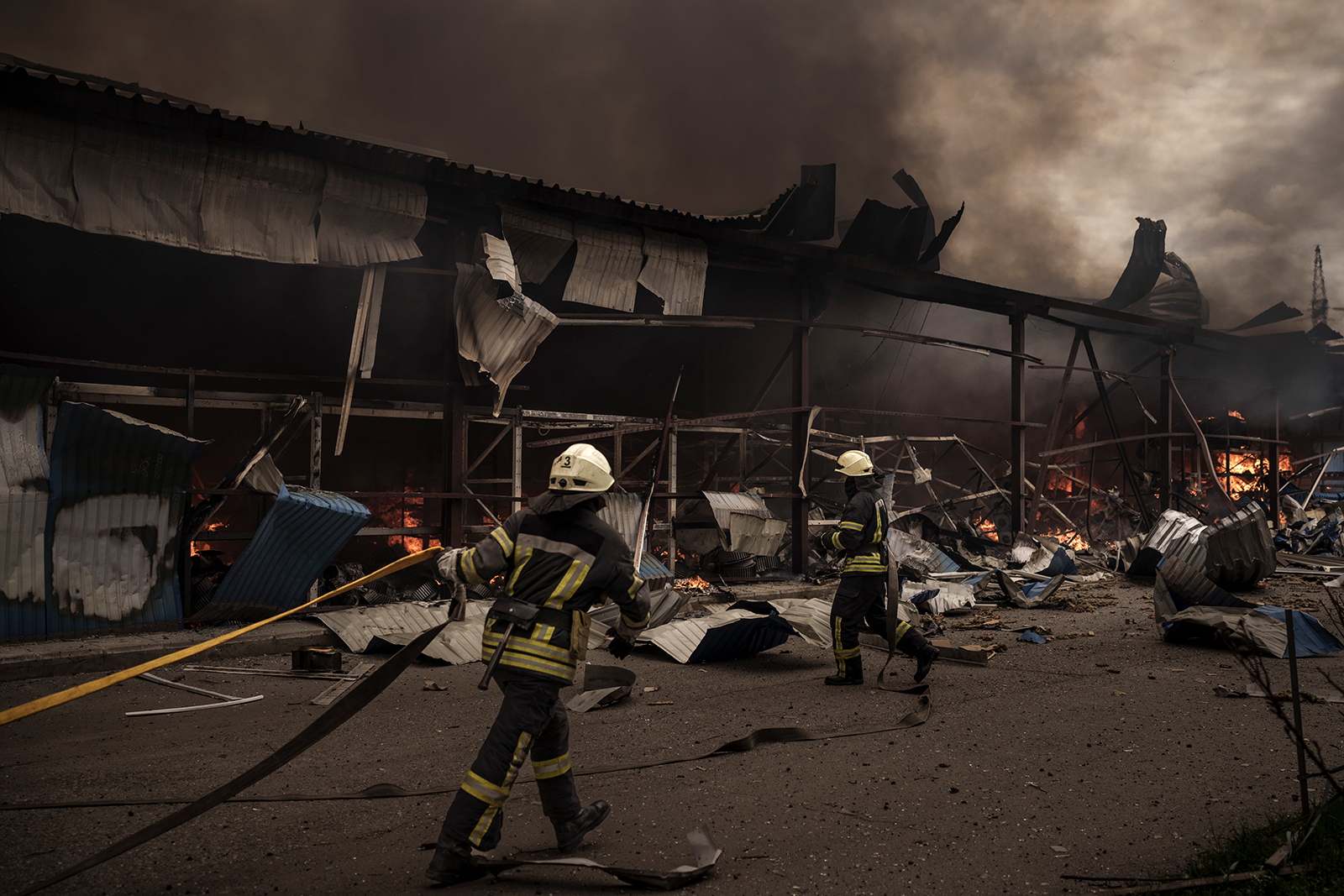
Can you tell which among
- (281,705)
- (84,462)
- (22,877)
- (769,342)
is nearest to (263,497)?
(84,462)

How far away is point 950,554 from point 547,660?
10.8 metres

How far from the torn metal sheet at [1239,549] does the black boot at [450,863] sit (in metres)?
10.9

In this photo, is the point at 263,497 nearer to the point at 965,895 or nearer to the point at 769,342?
the point at 965,895

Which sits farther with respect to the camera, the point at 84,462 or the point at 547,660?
the point at 84,462

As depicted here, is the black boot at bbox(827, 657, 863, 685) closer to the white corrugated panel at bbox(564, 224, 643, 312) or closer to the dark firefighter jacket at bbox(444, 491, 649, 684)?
the dark firefighter jacket at bbox(444, 491, 649, 684)

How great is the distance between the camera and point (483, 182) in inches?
332

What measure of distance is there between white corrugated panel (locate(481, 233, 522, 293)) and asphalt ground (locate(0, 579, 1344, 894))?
159 inches

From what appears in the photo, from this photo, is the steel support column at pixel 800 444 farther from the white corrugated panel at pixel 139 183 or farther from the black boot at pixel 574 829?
the black boot at pixel 574 829

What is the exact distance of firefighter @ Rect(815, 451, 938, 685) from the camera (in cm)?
606

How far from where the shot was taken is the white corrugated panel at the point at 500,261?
8055mm

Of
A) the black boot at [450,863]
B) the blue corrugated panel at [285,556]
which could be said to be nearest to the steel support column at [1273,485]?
the blue corrugated panel at [285,556]

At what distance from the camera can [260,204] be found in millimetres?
7500

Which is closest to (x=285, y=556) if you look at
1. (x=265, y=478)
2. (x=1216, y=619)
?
(x=265, y=478)

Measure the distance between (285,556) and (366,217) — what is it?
3.54 meters
